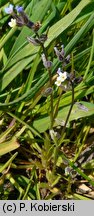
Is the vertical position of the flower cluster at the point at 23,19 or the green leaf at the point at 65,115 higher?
the flower cluster at the point at 23,19

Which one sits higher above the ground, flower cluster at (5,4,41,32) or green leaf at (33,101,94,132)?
flower cluster at (5,4,41,32)

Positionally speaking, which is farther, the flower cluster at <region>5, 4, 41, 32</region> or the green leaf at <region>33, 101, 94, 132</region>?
the green leaf at <region>33, 101, 94, 132</region>

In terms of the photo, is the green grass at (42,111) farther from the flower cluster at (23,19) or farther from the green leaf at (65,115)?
the flower cluster at (23,19)

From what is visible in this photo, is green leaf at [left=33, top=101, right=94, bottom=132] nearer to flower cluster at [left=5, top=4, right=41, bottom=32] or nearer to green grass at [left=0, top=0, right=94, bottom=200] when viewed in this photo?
green grass at [left=0, top=0, right=94, bottom=200]

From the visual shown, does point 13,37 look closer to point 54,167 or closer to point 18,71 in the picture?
point 18,71

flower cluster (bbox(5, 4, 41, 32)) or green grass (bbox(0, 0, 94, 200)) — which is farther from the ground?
flower cluster (bbox(5, 4, 41, 32))

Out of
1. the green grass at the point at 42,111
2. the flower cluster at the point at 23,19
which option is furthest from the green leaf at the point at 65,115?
the flower cluster at the point at 23,19

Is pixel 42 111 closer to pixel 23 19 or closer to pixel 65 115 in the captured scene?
pixel 65 115

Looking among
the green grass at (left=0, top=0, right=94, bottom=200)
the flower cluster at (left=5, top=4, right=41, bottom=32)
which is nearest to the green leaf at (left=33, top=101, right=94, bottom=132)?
the green grass at (left=0, top=0, right=94, bottom=200)

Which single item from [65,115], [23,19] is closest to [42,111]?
[65,115]

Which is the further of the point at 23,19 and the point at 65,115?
the point at 65,115
